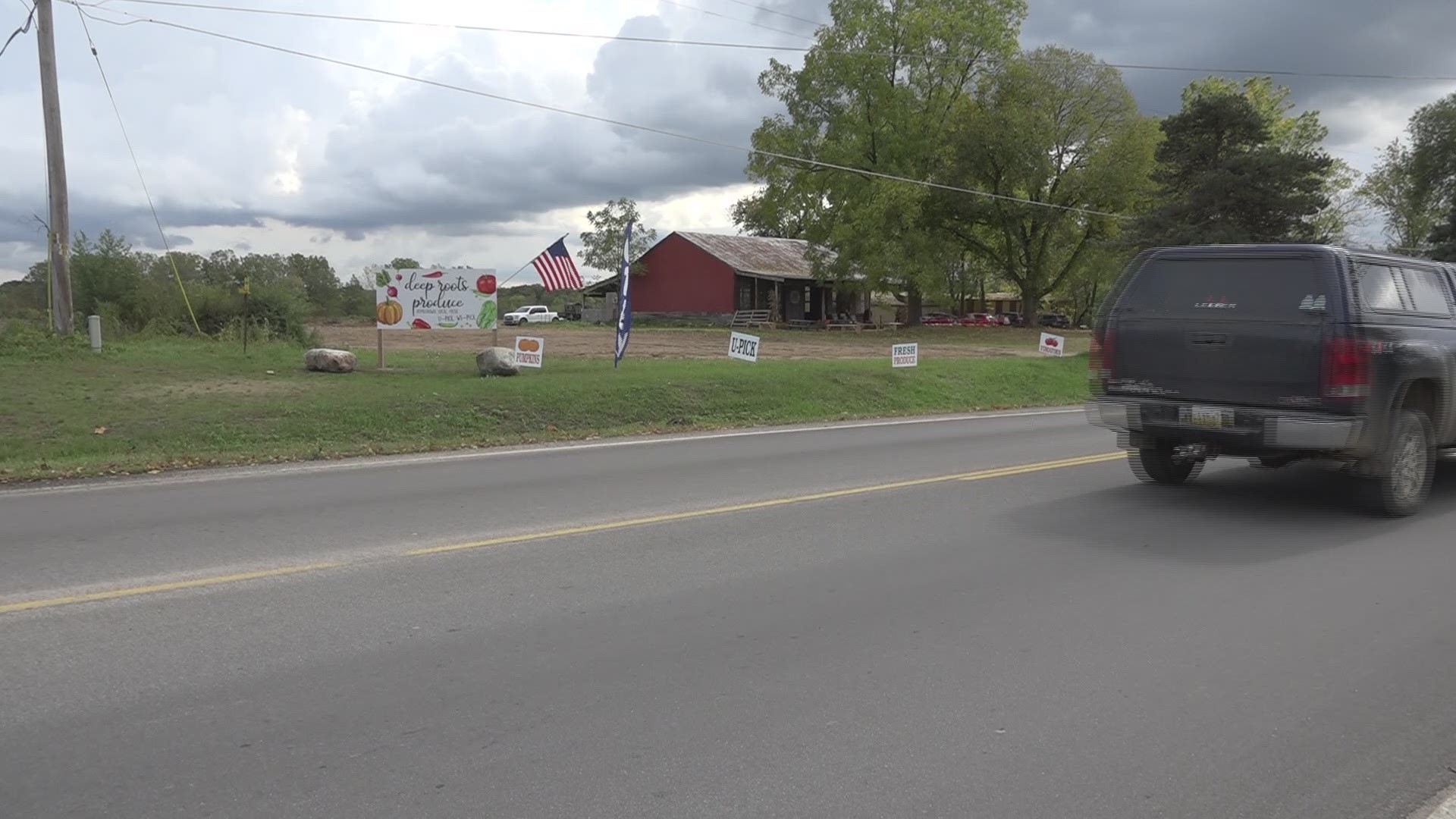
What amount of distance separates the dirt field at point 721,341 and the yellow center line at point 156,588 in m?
19.6

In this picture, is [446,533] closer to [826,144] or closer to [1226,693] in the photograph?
[1226,693]

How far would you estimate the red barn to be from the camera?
5447 centimetres

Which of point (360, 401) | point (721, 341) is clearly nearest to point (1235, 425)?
point (360, 401)

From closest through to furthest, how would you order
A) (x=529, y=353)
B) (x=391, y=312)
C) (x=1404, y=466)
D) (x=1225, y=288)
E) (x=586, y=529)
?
(x=586, y=529)
(x=1404, y=466)
(x=1225, y=288)
(x=529, y=353)
(x=391, y=312)

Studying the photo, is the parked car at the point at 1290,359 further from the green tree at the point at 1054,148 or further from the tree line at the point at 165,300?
the green tree at the point at 1054,148

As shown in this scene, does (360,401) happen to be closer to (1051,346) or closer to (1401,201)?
(1051,346)

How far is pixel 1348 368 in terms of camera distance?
312 inches

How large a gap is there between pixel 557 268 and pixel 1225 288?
45.6 ft

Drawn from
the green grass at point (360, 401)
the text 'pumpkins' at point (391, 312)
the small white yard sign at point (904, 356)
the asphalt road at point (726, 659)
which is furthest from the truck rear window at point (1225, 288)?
the text 'pumpkins' at point (391, 312)

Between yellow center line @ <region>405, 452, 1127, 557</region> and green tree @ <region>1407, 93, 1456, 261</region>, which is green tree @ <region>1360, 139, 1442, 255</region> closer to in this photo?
green tree @ <region>1407, 93, 1456, 261</region>

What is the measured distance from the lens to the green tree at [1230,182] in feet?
99.8

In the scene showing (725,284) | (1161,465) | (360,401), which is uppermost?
Result: (725,284)

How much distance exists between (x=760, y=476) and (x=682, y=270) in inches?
1836

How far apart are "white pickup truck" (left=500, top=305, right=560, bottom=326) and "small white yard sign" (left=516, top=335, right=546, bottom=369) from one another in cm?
4101
